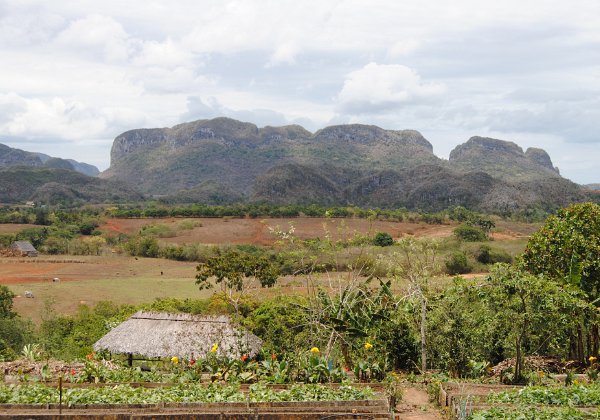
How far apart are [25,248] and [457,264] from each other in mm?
39262

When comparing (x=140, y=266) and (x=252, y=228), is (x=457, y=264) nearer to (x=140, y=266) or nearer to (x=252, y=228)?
(x=140, y=266)

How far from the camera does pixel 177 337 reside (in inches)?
645

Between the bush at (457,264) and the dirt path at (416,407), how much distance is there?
1248 inches

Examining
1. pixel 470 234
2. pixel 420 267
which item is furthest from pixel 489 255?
pixel 420 267

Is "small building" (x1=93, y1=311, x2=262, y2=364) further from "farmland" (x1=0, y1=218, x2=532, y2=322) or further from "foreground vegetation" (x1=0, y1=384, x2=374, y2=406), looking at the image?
"foreground vegetation" (x1=0, y1=384, x2=374, y2=406)

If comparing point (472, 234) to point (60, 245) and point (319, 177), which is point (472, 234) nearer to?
point (60, 245)

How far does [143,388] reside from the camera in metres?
10.1

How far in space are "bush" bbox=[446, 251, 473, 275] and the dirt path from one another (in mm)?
31710

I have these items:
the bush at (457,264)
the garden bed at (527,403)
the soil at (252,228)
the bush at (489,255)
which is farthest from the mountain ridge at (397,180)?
the garden bed at (527,403)

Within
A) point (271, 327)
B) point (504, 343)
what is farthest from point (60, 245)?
point (504, 343)

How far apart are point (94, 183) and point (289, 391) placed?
499ft

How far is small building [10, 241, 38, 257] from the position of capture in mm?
56787

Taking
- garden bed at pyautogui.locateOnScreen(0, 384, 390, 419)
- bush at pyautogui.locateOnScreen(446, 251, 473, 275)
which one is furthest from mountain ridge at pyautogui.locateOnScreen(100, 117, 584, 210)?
garden bed at pyautogui.locateOnScreen(0, 384, 390, 419)

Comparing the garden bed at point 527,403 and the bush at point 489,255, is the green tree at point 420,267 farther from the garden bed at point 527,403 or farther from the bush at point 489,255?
the bush at point 489,255
